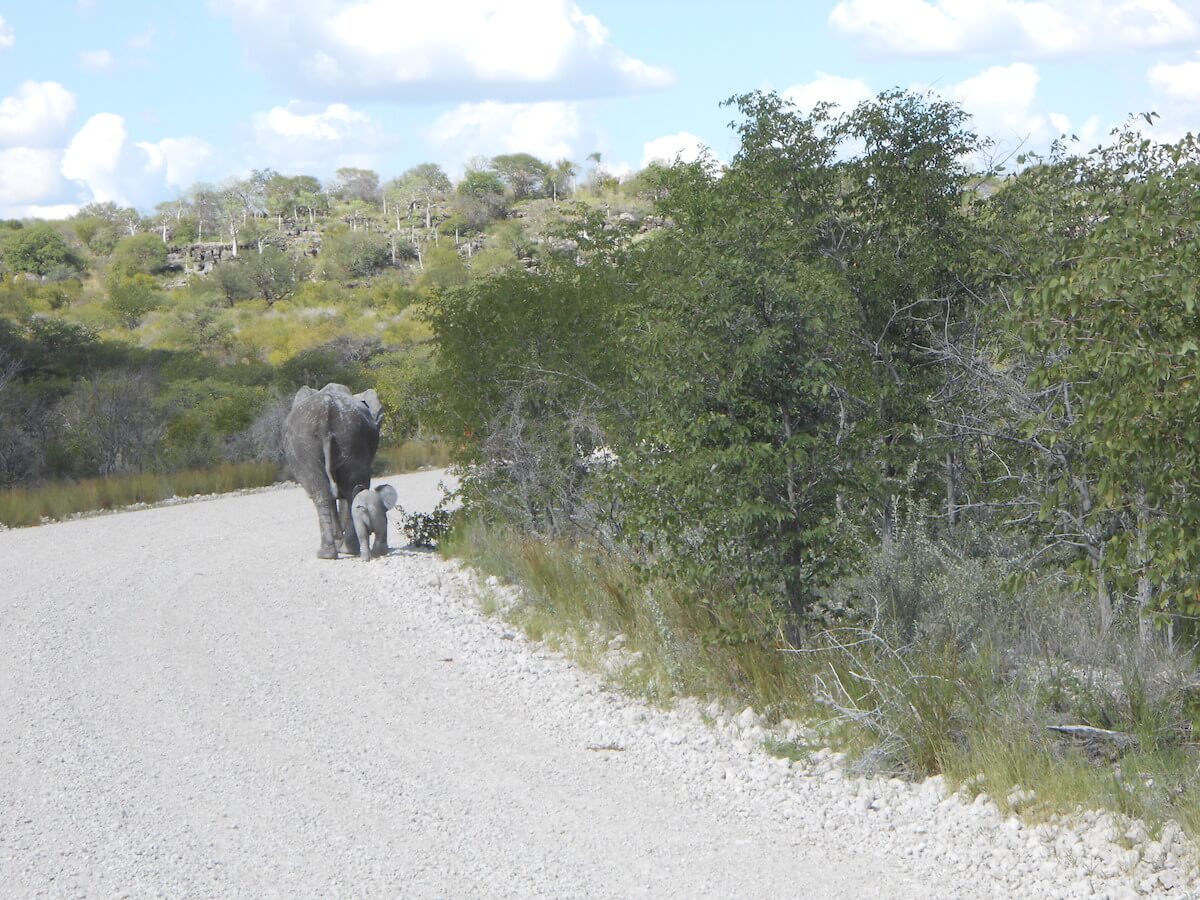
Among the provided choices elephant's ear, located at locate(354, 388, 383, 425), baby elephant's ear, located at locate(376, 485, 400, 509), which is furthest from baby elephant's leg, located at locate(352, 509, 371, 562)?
elephant's ear, located at locate(354, 388, 383, 425)

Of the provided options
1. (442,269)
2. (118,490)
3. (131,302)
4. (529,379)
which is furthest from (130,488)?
(442,269)

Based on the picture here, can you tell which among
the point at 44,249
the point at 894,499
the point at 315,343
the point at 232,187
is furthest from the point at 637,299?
the point at 232,187

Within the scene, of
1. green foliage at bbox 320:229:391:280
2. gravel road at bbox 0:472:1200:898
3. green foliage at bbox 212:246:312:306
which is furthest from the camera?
green foliage at bbox 320:229:391:280

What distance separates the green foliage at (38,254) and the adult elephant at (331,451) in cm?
5913

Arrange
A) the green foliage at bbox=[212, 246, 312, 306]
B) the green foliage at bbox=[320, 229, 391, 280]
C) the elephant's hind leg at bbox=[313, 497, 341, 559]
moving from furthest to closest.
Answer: the green foliage at bbox=[320, 229, 391, 280], the green foliage at bbox=[212, 246, 312, 306], the elephant's hind leg at bbox=[313, 497, 341, 559]

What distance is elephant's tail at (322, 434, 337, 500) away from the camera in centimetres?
1348

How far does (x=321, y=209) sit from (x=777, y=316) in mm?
87932

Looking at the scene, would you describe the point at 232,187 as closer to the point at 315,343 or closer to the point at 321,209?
the point at 321,209

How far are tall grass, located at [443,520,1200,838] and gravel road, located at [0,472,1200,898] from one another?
200 mm

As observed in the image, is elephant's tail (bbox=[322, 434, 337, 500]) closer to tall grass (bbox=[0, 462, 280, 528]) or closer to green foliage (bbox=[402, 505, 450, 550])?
green foliage (bbox=[402, 505, 450, 550])

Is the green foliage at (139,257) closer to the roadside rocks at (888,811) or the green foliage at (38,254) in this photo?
the green foliage at (38,254)

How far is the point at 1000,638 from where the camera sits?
749cm

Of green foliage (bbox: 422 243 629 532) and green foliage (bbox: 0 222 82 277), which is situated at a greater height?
green foliage (bbox: 0 222 82 277)

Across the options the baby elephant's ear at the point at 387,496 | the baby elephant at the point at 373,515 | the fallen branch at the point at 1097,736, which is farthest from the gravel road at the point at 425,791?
the baby elephant's ear at the point at 387,496
